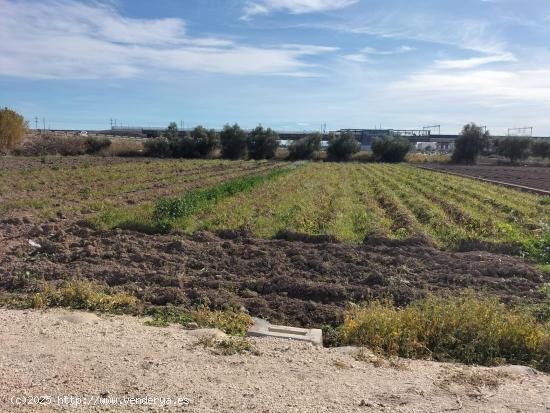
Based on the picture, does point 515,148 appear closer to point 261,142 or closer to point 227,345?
point 261,142

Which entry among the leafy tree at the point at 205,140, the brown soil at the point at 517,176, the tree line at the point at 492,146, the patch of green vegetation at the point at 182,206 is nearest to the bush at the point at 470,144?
the tree line at the point at 492,146

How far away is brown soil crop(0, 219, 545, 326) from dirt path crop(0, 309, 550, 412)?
2.07 m

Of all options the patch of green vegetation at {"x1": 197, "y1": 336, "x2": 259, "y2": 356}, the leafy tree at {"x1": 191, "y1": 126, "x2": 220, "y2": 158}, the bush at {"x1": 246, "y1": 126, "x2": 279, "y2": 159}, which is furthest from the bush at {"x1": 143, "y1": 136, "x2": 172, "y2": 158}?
the patch of green vegetation at {"x1": 197, "y1": 336, "x2": 259, "y2": 356}

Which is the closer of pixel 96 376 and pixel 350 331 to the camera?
pixel 96 376

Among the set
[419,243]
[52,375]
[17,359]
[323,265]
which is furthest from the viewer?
[419,243]

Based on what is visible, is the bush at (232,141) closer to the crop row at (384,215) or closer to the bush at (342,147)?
the bush at (342,147)

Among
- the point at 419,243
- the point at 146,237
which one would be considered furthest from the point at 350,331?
the point at 146,237

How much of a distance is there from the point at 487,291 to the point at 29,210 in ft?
52.6

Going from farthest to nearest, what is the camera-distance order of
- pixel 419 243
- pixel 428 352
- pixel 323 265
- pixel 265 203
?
1. pixel 265 203
2. pixel 419 243
3. pixel 323 265
4. pixel 428 352

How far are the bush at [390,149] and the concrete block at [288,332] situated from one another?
83.3 m

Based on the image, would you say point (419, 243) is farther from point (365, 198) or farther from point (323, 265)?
point (365, 198)

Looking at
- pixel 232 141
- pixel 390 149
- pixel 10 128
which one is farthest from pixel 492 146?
pixel 10 128

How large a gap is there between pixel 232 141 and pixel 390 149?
26.4 metres

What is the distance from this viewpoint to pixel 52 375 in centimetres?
540
